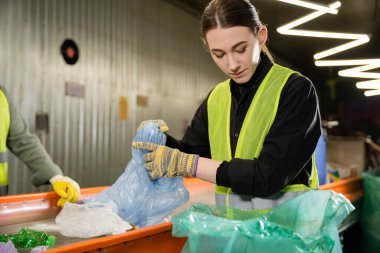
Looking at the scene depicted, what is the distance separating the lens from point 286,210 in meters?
1.17

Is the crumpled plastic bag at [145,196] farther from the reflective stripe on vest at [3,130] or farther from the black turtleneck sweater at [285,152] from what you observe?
the reflective stripe on vest at [3,130]

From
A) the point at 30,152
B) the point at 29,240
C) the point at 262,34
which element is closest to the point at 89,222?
the point at 29,240

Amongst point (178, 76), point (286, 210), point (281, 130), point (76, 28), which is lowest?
point (286, 210)

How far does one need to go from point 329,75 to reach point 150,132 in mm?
14063

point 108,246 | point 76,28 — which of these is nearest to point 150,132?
point 108,246

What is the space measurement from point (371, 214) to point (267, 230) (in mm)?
3005

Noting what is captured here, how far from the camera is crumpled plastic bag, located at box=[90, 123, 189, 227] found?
5.45 feet

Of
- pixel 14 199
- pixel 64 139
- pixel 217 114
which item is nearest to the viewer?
pixel 217 114

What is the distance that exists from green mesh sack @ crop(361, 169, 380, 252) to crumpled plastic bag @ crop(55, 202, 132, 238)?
278 centimetres

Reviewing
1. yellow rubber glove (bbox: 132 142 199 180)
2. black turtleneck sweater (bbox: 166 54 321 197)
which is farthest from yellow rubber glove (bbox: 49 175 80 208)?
black turtleneck sweater (bbox: 166 54 321 197)

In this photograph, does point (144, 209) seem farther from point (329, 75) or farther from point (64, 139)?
point (329, 75)

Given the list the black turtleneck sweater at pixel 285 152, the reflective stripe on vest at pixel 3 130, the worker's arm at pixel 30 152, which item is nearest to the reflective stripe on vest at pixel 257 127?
the black turtleneck sweater at pixel 285 152

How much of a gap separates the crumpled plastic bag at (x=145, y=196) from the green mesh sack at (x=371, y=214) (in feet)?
8.24

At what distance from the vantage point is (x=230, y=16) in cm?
132
